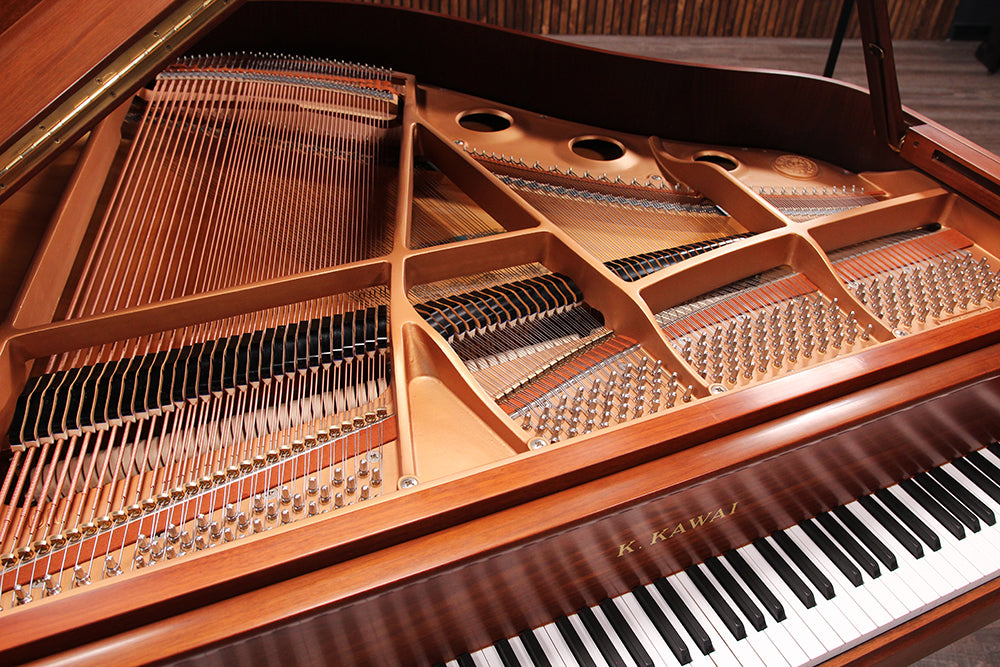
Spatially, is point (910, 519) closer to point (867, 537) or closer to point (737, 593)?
point (867, 537)

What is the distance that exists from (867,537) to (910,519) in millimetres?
153

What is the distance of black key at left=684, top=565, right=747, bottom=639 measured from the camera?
1.59m

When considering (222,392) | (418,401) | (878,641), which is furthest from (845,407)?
(222,392)

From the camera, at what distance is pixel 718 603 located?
163 cm

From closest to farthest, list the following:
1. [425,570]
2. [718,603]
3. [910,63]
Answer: [425,570]
[718,603]
[910,63]

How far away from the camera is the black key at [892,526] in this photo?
1.80 metres

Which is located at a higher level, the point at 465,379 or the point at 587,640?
the point at 465,379

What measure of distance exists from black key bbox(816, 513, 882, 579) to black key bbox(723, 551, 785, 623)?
0.26 meters

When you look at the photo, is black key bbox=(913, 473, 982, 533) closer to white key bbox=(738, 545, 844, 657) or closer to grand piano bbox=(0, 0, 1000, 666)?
grand piano bbox=(0, 0, 1000, 666)

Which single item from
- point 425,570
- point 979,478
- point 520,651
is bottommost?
point 520,651

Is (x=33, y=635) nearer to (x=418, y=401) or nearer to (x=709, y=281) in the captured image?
(x=418, y=401)

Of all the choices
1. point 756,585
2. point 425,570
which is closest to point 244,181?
point 425,570

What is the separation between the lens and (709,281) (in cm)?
212

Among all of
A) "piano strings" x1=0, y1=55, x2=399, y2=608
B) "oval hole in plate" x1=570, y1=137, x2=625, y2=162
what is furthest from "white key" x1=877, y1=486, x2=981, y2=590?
"oval hole in plate" x1=570, y1=137, x2=625, y2=162
